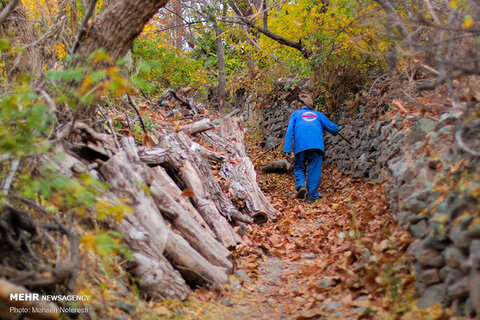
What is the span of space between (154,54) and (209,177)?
20.9ft

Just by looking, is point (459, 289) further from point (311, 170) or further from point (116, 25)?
point (311, 170)

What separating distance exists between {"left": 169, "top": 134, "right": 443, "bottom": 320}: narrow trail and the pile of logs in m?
0.25

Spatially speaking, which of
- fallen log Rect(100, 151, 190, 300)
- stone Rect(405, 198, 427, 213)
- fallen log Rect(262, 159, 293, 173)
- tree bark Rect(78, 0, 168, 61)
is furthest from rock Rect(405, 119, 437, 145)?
fallen log Rect(262, 159, 293, 173)

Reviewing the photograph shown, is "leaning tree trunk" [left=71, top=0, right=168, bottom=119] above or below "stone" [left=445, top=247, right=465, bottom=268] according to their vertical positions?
above

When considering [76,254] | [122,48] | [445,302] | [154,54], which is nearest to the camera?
[445,302]

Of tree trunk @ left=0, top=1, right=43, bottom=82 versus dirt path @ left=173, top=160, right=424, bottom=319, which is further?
tree trunk @ left=0, top=1, right=43, bottom=82

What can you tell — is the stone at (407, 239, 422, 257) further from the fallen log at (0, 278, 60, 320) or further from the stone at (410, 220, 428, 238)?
the fallen log at (0, 278, 60, 320)

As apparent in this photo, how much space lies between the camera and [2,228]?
283 cm

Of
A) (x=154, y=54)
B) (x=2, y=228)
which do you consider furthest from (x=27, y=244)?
(x=154, y=54)

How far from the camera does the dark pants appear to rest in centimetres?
817

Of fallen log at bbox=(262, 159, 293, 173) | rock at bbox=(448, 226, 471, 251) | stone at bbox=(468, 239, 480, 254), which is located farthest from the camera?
fallen log at bbox=(262, 159, 293, 173)

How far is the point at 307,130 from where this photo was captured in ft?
27.2

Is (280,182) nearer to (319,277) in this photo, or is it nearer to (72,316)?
(319,277)

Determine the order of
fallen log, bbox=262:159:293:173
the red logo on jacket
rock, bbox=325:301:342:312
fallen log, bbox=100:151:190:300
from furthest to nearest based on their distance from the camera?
fallen log, bbox=262:159:293:173
the red logo on jacket
fallen log, bbox=100:151:190:300
rock, bbox=325:301:342:312
